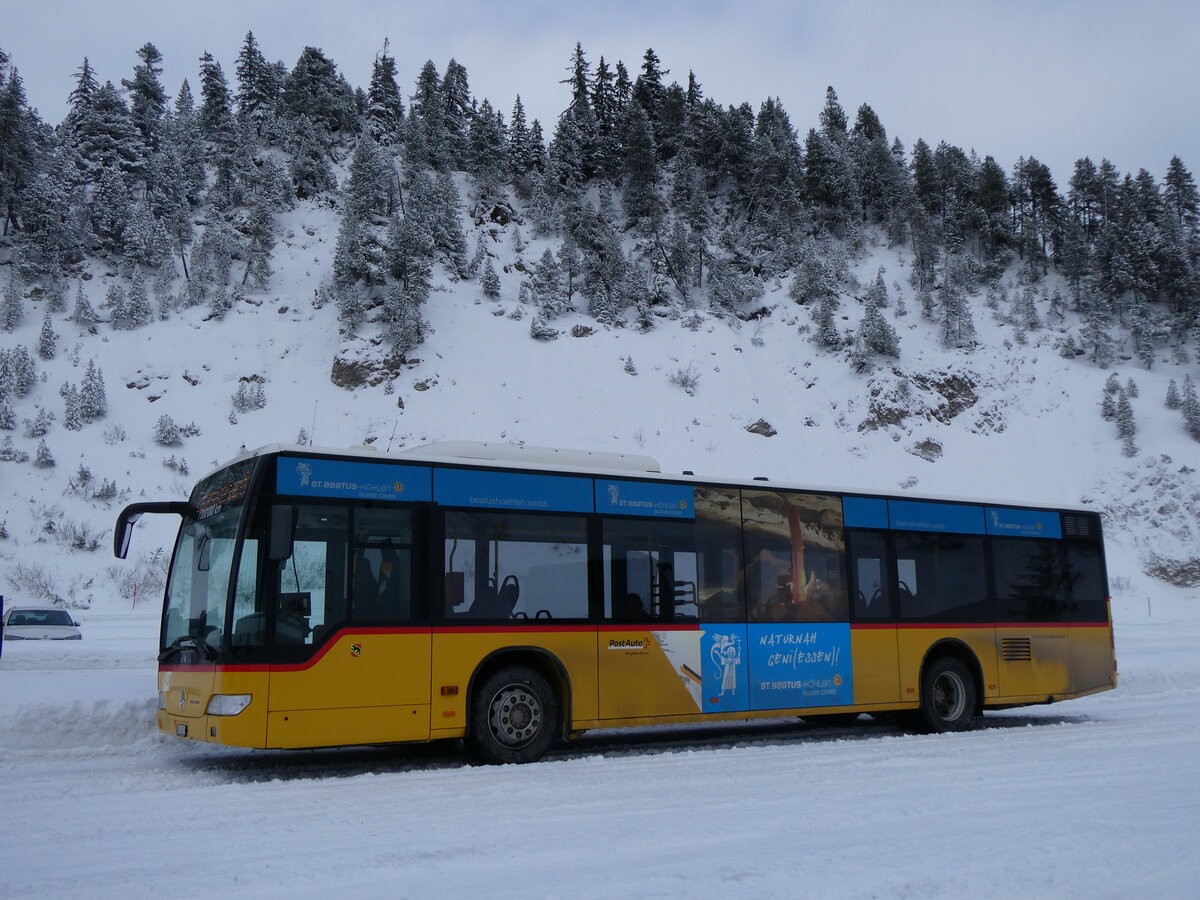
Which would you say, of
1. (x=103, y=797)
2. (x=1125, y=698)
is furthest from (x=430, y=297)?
(x=103, y=797)

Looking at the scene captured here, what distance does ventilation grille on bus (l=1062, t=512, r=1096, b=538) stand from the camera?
15141 mm

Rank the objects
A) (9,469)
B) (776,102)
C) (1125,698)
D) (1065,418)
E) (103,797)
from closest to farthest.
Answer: (103,797)
(1125,698)
(9,469)
(1065,418)
(776,102)

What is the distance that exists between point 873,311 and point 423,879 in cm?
4641

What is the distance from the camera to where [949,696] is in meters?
13.8

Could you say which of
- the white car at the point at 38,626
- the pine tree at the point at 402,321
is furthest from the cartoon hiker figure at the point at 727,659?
the pine tree at the point at 402,321

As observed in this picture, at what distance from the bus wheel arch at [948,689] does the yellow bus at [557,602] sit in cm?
3

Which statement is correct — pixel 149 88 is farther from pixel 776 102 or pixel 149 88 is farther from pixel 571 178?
pixel 776 102

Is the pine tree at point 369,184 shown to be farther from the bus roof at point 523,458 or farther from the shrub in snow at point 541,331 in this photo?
the bus roof at point 523,458

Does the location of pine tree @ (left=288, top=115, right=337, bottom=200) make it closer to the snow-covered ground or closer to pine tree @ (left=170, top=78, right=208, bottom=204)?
pine tree @ (left=170, top=78, right=208, bottom=204)

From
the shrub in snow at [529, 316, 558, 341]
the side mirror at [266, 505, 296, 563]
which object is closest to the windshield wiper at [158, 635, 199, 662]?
the side mirror at [266, 505, 296, 563]

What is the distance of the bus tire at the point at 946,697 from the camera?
523 inches

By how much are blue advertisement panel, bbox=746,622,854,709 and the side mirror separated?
5992 millimetres

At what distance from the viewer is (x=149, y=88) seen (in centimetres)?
6244

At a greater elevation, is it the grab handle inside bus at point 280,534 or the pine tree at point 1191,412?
the pine tree at point 1191,412
